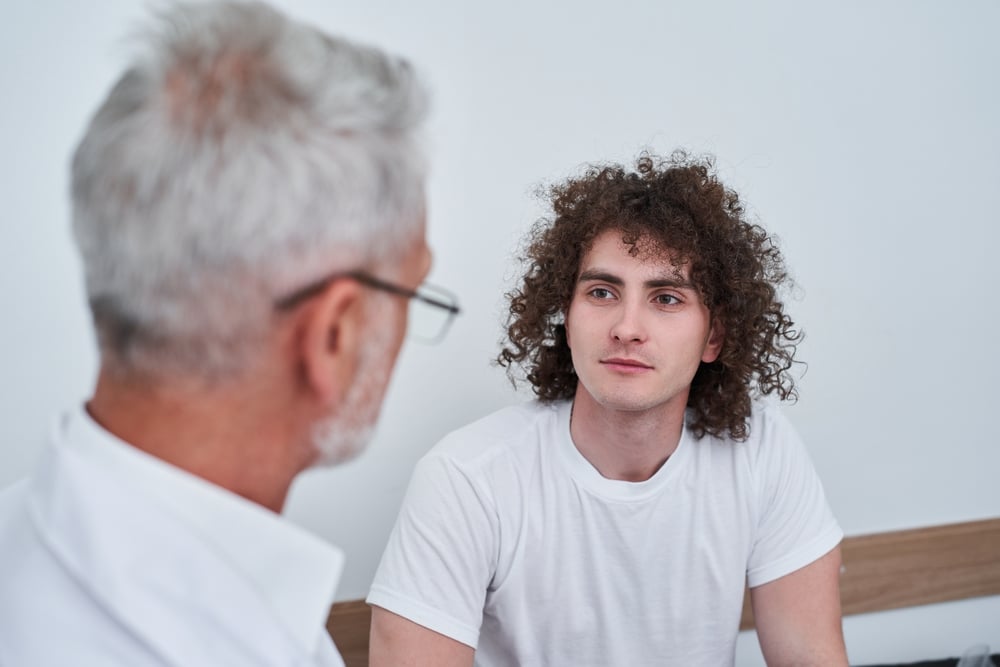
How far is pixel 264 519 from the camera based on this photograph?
0.71 metres

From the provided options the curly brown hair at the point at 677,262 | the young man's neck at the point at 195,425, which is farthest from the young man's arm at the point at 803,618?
the young man's neck at the point at 195,425

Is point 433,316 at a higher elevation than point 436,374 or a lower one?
higher

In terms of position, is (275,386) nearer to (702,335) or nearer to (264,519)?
(264,519)

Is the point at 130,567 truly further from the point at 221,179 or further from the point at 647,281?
the point at 647,281

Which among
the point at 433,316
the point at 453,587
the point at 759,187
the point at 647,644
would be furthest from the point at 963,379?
the point at 433,316

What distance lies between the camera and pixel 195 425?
687mm

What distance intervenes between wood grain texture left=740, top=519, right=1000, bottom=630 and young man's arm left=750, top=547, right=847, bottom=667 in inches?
19.4

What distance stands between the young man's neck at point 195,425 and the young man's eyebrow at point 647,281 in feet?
2.83

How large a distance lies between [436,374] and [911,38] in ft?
3.79

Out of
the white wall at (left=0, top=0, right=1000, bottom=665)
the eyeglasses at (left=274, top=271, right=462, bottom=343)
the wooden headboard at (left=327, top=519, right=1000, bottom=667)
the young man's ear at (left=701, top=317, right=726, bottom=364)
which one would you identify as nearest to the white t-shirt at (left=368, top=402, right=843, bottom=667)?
the young man's ear at (left=701, top=317, right=726, bottom=364)

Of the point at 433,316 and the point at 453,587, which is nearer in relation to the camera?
the point at 433,316

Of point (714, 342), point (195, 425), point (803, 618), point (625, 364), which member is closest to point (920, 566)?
point (803, 618)

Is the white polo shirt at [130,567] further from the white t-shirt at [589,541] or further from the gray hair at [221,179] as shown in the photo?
the white t-shirt at [589,541]

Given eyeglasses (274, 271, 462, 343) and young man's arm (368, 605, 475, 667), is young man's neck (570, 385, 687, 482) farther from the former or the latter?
eyeglasses (274, 271, 462, 343)
